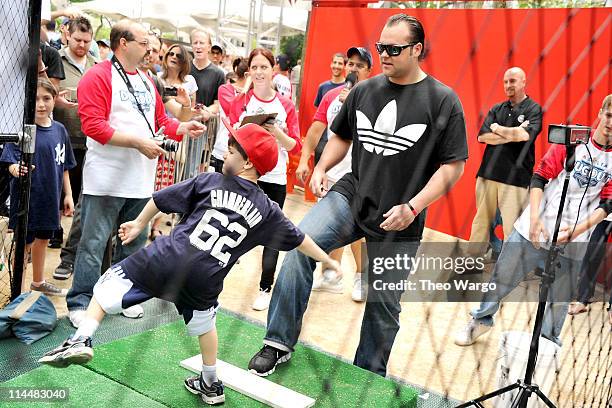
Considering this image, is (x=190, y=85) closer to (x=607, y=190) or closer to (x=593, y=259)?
(x=607, y=190)

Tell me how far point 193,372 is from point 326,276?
156 centimetres

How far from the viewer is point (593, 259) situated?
354 cm

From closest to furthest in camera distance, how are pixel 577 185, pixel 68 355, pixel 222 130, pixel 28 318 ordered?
pixel 68 355
pixel 28 318
pixel 577 185
pixel 222 130

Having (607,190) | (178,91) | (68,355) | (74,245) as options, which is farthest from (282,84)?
(68,355)

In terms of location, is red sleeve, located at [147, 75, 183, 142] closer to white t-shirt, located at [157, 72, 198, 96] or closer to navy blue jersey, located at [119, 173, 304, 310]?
navy blue jersey, located at [119, 173, 304, 310]

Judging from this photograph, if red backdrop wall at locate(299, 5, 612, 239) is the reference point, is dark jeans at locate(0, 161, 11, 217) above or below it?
below

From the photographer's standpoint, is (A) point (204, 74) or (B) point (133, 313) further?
(A) point (204, 74)

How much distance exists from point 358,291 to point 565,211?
1.31 metres

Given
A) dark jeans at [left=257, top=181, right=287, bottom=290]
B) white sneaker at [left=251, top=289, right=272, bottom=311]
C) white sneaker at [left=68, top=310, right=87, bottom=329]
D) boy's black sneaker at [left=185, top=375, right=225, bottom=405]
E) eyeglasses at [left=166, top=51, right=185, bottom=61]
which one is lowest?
white sneaker at [left=251, top=289, right=272, bottom=311]

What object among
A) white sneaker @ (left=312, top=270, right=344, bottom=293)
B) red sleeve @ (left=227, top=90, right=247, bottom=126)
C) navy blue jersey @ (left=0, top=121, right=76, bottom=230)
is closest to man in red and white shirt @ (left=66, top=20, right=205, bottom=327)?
navy blue jersey @ (left=0, top=121, right=76, bottom=230)

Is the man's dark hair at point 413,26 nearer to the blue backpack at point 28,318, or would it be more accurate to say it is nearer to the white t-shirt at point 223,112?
the white t-shirt at point 223,112

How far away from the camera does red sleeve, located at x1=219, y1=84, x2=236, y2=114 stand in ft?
11.6

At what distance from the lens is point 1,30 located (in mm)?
2531

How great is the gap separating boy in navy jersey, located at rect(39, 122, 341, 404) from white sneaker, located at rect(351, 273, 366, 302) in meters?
1.59
